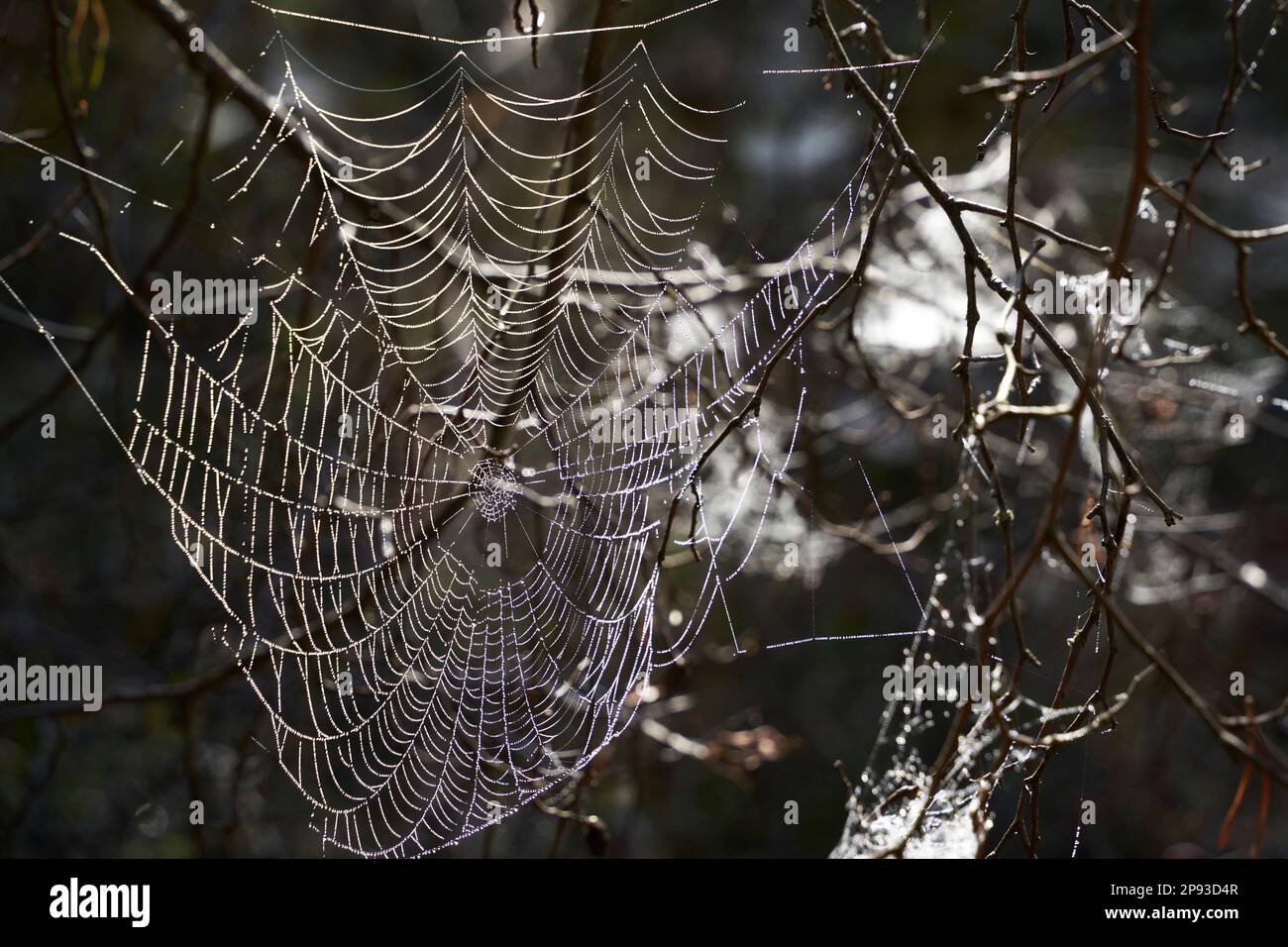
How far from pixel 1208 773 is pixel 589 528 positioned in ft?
12.9

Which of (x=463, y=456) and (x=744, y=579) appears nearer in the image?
(x=463, y=456)

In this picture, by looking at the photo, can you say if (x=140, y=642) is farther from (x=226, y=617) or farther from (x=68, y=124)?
(x=68, y=124)

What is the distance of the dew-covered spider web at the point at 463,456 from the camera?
245 cm

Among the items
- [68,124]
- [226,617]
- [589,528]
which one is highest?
[68,124]

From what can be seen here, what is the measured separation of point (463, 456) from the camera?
3.13m

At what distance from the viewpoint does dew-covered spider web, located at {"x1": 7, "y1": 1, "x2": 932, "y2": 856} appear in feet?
8.04

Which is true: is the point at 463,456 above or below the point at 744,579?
above

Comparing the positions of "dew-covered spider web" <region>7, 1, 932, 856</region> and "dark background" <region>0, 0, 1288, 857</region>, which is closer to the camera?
"dew-covered spider web" <region>7, 1, 932, 856</region>

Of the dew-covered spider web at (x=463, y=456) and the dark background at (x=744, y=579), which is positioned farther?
the dark background at (x=744, y=579)

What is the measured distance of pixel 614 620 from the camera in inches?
104

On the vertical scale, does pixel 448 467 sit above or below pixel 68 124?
below
